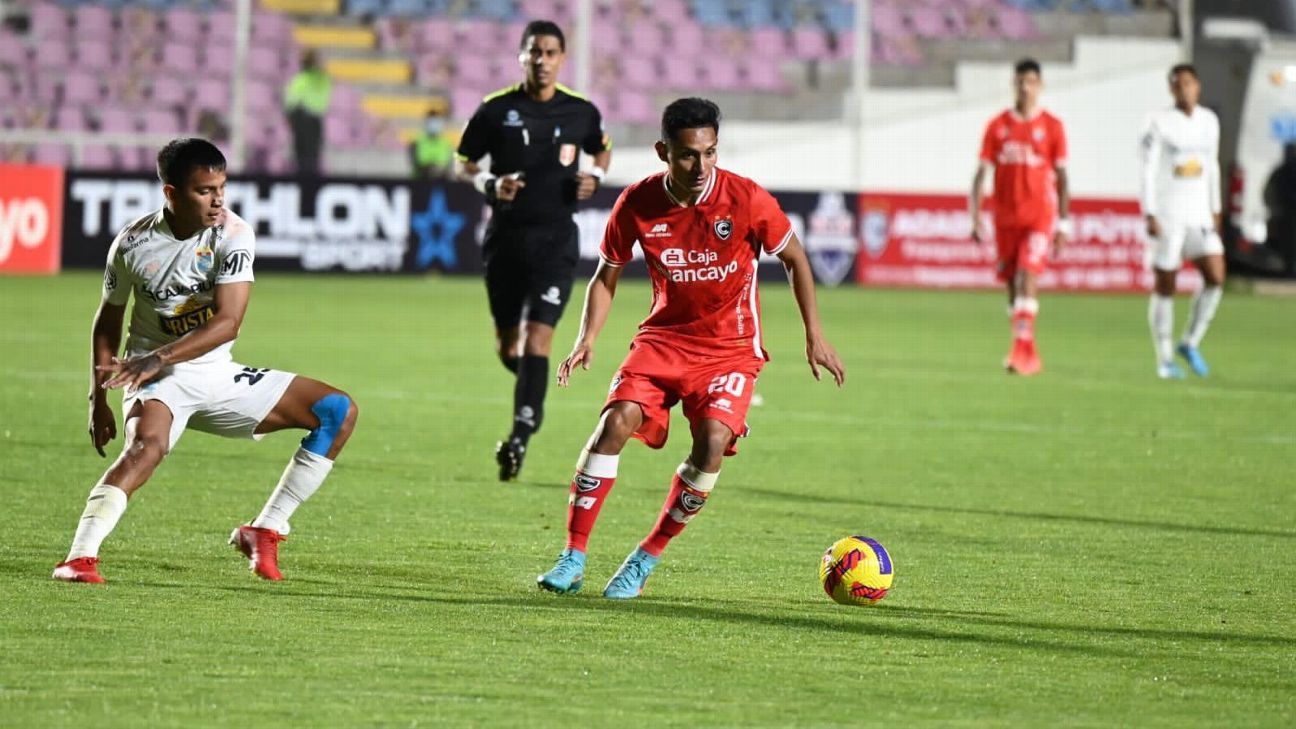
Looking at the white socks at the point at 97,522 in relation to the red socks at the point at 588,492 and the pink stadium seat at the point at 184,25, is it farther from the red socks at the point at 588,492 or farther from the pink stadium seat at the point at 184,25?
the pink stadium seat at the point at 184,25

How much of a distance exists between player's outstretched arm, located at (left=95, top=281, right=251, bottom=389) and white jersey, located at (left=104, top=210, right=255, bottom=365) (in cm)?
5

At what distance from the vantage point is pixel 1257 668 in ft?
18.4

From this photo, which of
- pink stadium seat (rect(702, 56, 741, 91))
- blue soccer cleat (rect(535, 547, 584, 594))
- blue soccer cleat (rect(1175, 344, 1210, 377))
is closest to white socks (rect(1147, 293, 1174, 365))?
blue soccer cleat (rect(1175, 344, 1210, 377))

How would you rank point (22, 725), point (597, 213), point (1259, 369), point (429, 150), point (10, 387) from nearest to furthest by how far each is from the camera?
point (22, 725) → point (10, 387) → point (1259, 369) → point (597, 213) → point (429, 150)

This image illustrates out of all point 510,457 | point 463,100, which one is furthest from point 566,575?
point 463,100

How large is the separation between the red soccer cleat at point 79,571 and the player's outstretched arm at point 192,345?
1.73 ft

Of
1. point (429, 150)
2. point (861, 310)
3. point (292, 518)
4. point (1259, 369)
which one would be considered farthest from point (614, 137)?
point (292, 518)

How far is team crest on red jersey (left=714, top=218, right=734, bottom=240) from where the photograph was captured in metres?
6.86

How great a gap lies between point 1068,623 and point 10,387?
8.40m

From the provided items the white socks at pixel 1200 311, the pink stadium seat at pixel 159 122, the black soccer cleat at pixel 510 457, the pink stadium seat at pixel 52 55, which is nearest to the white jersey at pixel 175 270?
the black soccer cleat at pixel 510 457

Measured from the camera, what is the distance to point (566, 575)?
21.5 feet

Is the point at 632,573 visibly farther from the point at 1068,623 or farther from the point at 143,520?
the point at 143,520

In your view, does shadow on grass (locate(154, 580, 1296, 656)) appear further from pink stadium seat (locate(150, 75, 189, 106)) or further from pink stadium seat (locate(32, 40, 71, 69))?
pink stadium seat (locate(32, 40, 71, 69))

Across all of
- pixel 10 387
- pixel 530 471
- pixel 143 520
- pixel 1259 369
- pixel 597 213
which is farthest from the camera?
pixel 597 213
